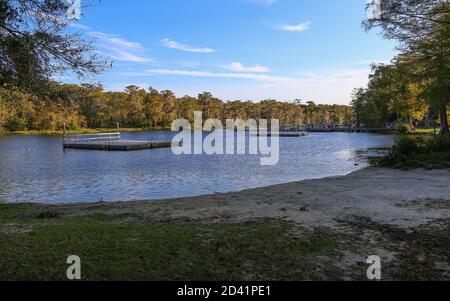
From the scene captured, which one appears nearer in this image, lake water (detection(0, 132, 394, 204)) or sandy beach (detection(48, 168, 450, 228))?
sandy beach (detection(48, 168, 450, 228))

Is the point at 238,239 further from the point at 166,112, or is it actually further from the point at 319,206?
the point at 166,112

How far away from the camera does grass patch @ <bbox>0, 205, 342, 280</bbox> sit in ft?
17.7

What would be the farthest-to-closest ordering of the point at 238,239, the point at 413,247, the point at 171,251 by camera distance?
the point at 238,239 → the point at 413,247 → the point at 171,251

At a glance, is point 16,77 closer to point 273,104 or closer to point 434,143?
point 434,143

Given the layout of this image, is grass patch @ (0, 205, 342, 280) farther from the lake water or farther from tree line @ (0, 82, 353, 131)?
tree line @ (0, 82, 353, 131)

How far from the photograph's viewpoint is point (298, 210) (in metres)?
9.92

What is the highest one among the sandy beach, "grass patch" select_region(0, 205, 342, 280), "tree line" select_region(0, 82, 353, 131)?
"tree line" select_region(0, 82, 353, 131)

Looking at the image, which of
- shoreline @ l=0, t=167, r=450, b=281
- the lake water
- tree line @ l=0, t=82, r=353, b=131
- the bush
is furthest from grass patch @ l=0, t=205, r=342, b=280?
tree line @ l=0, t=82, r=353, b=131

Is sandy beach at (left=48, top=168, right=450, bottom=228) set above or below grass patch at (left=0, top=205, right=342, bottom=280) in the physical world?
below

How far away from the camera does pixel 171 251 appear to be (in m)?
6.25

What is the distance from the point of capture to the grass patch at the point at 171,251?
5.39 metres

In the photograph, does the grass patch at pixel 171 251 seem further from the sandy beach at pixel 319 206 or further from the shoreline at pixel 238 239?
the sandy beach at pixel 319 206

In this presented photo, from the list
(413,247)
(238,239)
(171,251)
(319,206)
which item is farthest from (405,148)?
(171,251)
